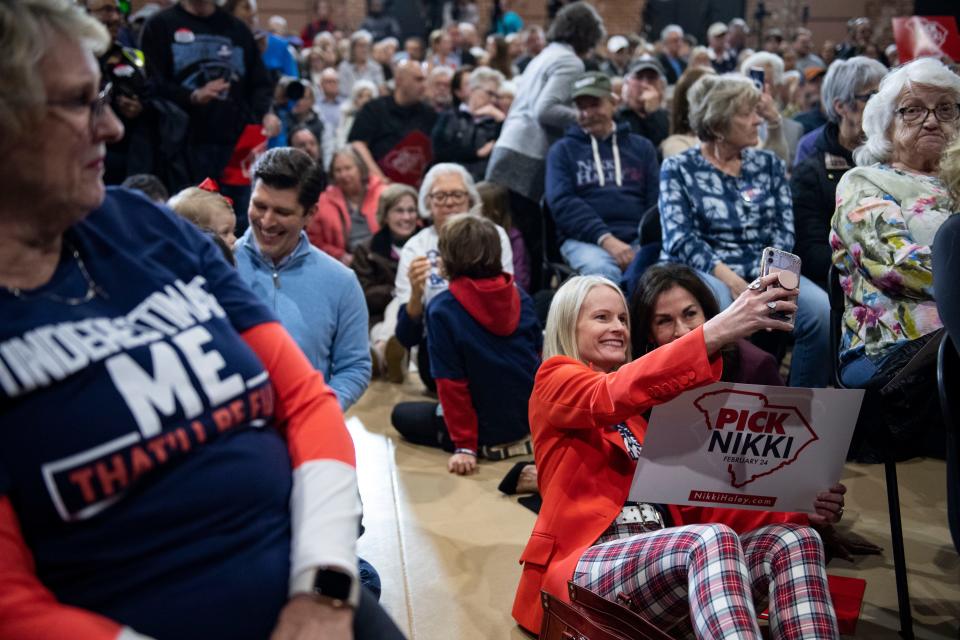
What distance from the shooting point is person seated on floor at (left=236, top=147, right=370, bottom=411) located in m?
2.63

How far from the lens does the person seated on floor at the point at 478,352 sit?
3693 mm

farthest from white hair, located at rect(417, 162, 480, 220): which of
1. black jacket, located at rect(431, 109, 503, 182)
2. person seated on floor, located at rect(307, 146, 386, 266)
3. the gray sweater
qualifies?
black jacket, located at rect(431, 109, 503, 182)

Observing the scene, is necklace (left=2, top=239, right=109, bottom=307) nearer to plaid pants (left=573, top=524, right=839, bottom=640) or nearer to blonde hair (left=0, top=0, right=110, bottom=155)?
blonde hair (left=0, top=0, right=110, bottom=155)

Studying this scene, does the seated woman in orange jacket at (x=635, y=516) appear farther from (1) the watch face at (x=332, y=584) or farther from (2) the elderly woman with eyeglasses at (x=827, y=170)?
(2) the elderly woman with eyeglasses at (x=827, y=170)

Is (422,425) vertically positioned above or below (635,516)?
below

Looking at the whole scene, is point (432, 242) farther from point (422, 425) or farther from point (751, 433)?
point (751, 433)

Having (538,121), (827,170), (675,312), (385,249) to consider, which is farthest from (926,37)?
(675,312)

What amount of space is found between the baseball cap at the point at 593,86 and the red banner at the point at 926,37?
1.81m

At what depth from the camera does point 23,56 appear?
3.56 feet

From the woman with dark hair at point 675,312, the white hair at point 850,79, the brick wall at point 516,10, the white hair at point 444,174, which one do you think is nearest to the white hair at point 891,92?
the woman with dark hair at point 675,312

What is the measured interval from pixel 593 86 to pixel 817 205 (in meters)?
1.32

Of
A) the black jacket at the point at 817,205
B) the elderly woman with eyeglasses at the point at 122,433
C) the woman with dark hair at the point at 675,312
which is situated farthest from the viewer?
the black jacket at the point at 817,205

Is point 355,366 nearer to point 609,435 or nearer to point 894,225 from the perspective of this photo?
point 609,435

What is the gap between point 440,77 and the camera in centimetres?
741
